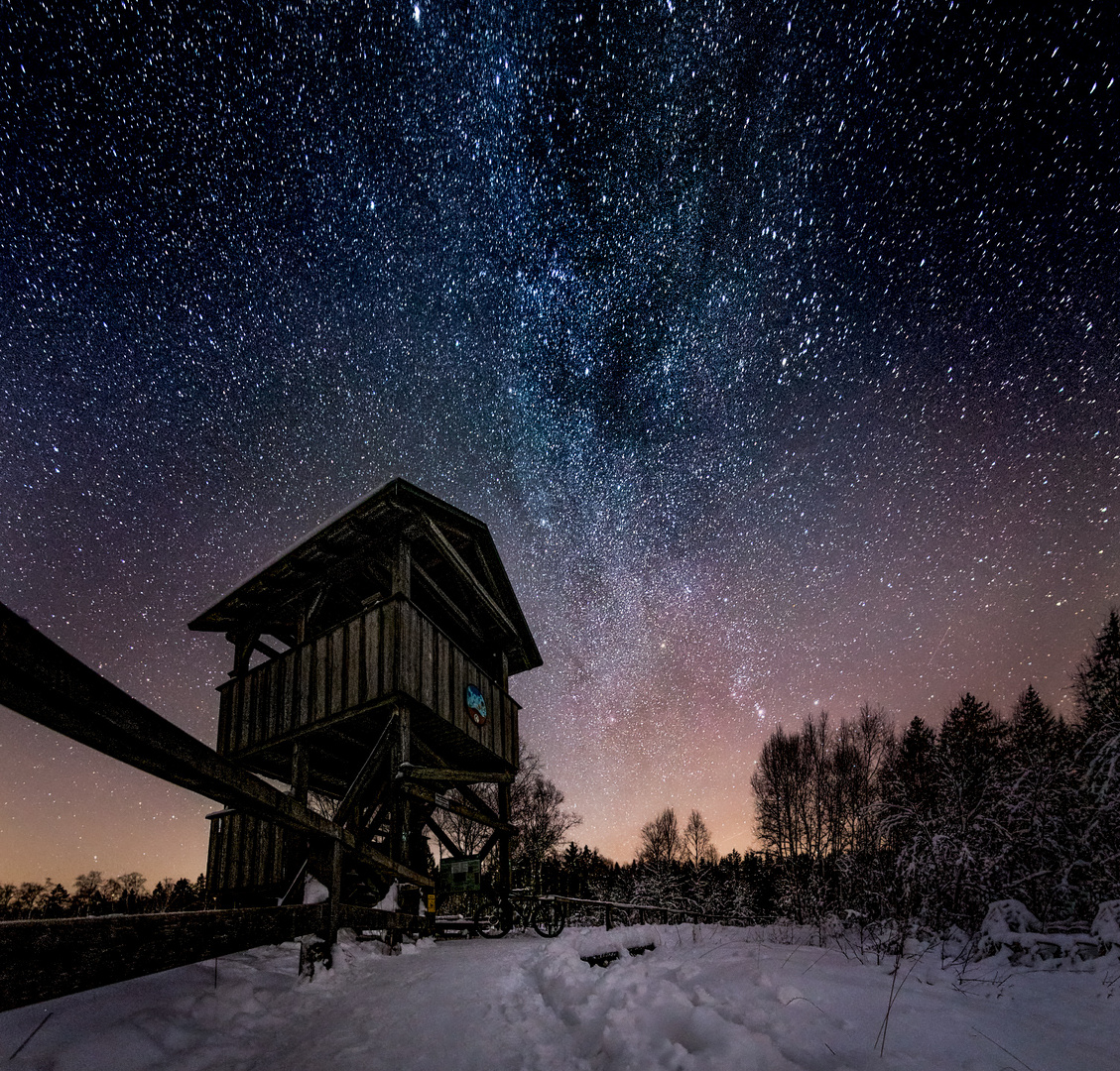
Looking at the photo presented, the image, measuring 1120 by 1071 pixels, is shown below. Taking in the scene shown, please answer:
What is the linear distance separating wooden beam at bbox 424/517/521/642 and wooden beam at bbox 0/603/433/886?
7974 mm

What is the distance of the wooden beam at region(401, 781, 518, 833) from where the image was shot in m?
9.54

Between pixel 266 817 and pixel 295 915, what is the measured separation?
2.82ft

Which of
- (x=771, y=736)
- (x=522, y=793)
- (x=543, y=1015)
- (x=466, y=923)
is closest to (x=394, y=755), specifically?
(x=466, y=923)

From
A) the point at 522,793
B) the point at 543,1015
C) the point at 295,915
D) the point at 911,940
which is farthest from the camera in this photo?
the point at 522,793

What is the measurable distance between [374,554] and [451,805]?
4.95 metres

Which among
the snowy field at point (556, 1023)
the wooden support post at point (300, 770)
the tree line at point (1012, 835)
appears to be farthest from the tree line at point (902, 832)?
the snowy field at point (556, 1023)

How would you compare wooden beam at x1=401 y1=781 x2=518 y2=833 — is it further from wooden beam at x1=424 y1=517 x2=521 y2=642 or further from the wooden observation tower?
wooden beam at x1=424 y1=517 x2=521 y2=642

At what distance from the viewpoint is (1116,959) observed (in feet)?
18.4

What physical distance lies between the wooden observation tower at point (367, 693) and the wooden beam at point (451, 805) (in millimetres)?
37

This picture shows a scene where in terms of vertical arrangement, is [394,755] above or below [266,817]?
above

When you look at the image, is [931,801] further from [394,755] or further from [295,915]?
[295,915]

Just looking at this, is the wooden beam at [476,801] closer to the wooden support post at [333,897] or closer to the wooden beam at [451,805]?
the wooden beam at [451,805]

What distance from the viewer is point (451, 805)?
10.6 meters

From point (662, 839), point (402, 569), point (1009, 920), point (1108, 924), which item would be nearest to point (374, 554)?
point (402, 569)
